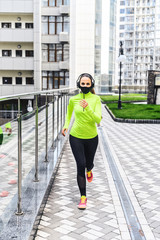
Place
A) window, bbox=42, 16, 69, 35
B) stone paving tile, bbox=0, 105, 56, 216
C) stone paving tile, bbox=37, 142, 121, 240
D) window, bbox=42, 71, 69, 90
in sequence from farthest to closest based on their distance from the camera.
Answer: window, bbox=42, 71, 69, 90, window, bbox=42, 16, 69, 35, stone paving tile, bbox=37, 142, 121, 240, stone paving tile, bbox=0, 105, 56, 216

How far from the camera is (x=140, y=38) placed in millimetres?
102938

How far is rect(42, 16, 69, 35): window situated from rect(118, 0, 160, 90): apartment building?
59720 millimetres

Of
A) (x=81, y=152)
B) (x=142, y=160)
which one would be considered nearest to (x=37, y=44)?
(x=142, y=160)

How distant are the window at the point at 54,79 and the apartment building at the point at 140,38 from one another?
195 feet

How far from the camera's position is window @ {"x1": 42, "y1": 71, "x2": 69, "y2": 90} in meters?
43.6

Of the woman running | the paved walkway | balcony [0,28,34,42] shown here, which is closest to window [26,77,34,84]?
balcony [0,28,34,42]

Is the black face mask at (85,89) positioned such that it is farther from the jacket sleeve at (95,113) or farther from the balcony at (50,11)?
the balcony at (50,11)

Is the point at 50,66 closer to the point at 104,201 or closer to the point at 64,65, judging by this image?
the point at 64,65

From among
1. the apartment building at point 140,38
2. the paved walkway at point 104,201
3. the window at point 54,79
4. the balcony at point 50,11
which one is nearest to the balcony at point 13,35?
the balcony at point 50,11

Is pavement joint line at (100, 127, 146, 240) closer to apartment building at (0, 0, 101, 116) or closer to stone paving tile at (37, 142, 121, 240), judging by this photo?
stone paving tile at (37, 142, 121, 240)

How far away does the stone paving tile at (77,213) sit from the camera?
4.43 m

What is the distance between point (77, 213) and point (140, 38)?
102 m

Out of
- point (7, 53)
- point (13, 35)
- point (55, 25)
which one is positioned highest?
point (55, 25)

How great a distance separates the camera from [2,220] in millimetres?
4066
